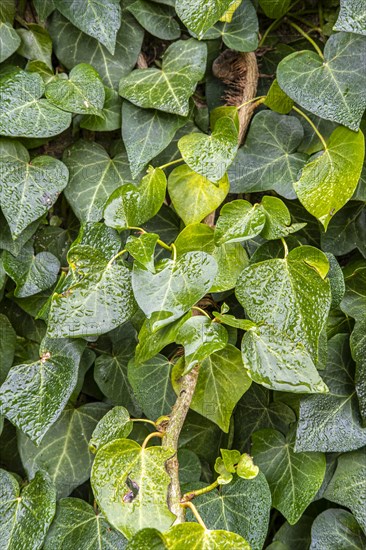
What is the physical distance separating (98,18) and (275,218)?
0.44 metres

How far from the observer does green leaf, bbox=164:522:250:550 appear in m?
0.69

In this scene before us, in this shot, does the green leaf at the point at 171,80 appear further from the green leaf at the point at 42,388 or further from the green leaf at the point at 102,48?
the green leaf at the point at 42,388

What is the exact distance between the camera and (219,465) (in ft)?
2.81

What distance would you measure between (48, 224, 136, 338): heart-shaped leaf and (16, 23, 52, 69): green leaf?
38cm

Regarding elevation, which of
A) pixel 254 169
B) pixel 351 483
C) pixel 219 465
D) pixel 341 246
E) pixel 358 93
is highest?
pixel 358 93

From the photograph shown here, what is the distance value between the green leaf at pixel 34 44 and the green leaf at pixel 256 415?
0.67 m

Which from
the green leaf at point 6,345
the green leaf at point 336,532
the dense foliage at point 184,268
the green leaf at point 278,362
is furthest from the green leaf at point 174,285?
the green leaf at point 336,532

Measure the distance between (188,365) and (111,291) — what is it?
0.16 m

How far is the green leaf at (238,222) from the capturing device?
0.87 m

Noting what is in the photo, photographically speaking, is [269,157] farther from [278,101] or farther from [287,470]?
[287,470]

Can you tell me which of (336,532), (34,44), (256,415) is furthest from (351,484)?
(34,44)

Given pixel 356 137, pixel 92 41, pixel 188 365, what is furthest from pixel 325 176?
pixel 92 41

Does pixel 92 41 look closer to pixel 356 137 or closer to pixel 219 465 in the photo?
pixel 356 137

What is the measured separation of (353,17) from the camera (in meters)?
0.89
